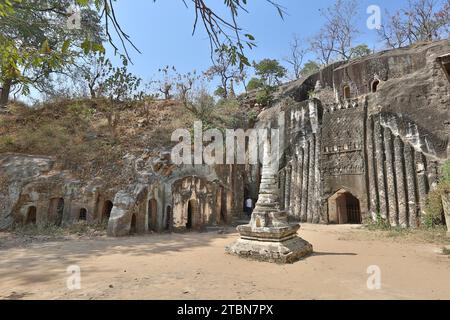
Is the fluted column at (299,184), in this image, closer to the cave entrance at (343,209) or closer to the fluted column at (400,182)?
the cave entrance at (343,209)

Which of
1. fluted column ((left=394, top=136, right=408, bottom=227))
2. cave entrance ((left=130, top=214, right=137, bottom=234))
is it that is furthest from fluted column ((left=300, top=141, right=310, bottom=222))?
Result: cave entrance ((left=130, top=214, right=137, bottom=234))

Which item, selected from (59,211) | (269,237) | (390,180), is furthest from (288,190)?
(59,211)

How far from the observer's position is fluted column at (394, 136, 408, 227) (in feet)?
37.7

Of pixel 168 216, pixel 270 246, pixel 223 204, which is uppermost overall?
pixel 223 204

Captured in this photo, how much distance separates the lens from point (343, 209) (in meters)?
14.7

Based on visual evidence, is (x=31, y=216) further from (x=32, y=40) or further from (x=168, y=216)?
(x=32, y=40)

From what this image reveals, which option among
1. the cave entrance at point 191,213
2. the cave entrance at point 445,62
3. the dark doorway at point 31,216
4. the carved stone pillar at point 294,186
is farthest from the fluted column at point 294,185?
the dark doorway at point 31,216

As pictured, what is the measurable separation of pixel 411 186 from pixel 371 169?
5.82 feet

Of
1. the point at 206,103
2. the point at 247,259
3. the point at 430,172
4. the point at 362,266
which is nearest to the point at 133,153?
the point at 206,103

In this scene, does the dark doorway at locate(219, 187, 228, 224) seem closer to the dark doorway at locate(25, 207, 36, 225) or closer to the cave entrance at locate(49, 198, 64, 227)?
the cave entrance at locate(49, 198, 64, 227)

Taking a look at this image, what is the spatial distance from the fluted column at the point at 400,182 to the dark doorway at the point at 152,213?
10.2m

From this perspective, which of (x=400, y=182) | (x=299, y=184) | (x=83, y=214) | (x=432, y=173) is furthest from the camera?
(x=299, y=184)

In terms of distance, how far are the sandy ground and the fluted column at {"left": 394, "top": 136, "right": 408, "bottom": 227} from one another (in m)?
3.01

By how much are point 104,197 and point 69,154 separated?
12.6 feet
